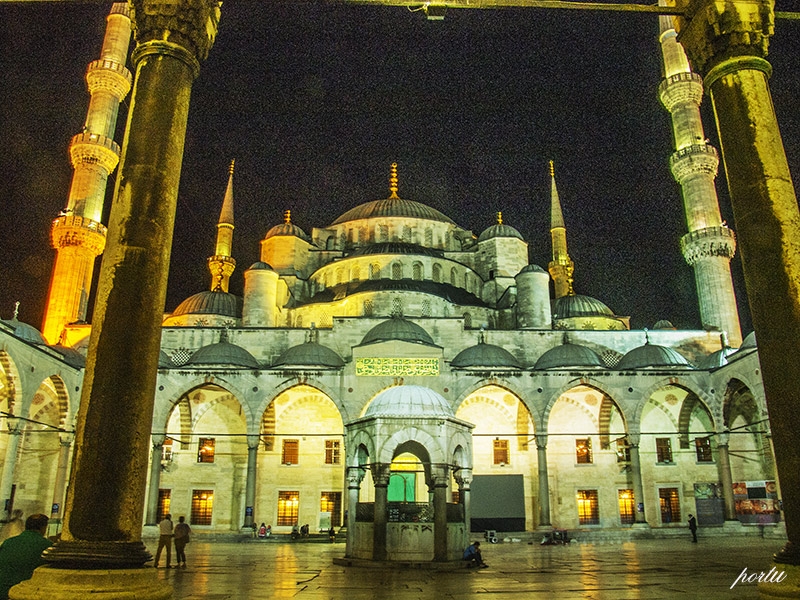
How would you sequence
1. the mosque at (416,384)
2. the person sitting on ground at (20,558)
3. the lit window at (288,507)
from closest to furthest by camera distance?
the person sitting on ground at (20,558) → the mosque at (416,384) → the lit window at (288,507)

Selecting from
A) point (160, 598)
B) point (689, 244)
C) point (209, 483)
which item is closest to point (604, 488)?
point (689, 244)

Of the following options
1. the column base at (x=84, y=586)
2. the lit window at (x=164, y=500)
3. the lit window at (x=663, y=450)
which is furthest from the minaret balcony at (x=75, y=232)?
the column base at (x=84, y=586)

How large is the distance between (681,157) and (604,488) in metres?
14.6

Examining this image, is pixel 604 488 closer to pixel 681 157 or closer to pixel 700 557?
pixel 700 557

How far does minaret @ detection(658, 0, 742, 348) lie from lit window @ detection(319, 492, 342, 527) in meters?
16.2

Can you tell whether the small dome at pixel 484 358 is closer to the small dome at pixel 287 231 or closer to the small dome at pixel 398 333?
the small dome at pixel 398 333

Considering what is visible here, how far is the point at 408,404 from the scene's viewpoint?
11242 millimetres

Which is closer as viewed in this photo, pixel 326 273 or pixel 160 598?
pixel 160 598

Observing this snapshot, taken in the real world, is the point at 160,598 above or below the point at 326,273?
below

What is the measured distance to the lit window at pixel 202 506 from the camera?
22750 mm

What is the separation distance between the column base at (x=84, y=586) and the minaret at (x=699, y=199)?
2660 cm

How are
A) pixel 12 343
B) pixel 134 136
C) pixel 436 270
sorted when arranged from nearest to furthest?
pixel 134 136 → pixel 12 343 → pixel 436 270

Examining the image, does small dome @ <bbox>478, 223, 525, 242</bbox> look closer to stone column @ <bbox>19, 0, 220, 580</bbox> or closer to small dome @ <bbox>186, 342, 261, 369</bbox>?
small dome @ <bbox>186, 342, 261, 369</bbox>

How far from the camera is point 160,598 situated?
3871 millimetres
